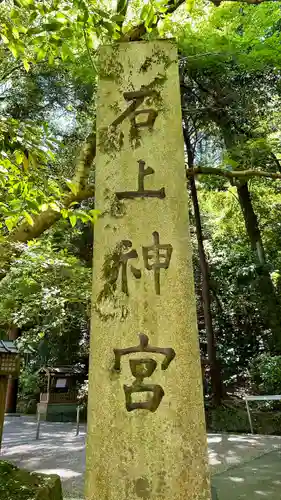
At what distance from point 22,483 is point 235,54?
7669mm

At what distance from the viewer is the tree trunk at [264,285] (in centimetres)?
1106

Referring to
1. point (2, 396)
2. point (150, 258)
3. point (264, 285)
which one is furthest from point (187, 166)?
point (264, 285)

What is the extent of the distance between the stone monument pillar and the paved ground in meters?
2.66

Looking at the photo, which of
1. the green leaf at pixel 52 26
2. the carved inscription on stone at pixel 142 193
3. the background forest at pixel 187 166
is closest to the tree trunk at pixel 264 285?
the background forest at pixel 187 166

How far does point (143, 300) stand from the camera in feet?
6.72

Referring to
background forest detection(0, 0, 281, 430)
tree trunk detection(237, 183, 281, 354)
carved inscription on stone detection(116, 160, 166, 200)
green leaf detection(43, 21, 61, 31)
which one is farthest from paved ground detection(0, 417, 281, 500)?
green leaf detection(43, 21, 61, 31)

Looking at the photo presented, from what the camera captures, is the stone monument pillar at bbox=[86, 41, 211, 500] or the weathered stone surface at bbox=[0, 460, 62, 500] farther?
the weathered stone surface at bbox=[0, 460, 62, 500]

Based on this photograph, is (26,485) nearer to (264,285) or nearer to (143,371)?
(143,371)

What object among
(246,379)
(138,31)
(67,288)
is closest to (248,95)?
(138,31)

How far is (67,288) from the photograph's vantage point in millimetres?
6188

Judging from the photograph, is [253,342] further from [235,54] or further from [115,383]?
[115,383]

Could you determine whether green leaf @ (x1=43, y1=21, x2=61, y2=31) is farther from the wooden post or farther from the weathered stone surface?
the wooden post

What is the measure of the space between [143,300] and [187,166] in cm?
538

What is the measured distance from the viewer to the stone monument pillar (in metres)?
1.77
